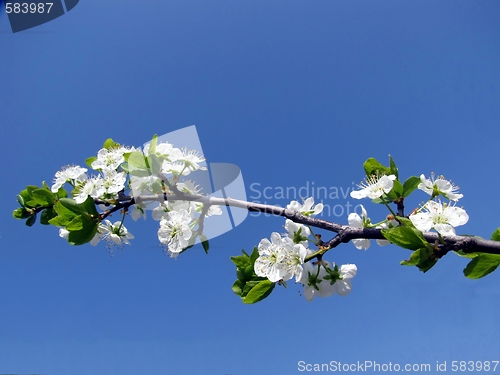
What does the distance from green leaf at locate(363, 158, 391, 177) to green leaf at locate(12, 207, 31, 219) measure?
249cm

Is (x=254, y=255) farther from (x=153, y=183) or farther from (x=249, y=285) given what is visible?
(x=153, y=183)

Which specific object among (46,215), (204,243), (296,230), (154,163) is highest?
(46,215)

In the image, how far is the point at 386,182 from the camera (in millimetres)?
1893

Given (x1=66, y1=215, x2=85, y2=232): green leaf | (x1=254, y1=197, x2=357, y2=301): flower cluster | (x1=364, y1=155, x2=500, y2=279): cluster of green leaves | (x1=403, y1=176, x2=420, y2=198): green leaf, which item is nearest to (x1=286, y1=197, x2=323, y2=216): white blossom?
(x1=254, y1=197, x2=357, y2=301): flower cluster

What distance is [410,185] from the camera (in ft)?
6.47

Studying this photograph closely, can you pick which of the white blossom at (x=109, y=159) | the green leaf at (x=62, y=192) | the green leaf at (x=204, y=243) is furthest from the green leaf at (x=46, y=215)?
the green leaf at (x=204, y=243)

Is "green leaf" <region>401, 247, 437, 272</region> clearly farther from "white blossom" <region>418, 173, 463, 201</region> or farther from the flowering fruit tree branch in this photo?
"white blossom" <region>418, 173, 463, 201</region>

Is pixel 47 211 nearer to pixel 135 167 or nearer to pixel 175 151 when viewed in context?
pixel 135 167

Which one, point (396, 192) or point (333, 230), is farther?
point (396, 192)

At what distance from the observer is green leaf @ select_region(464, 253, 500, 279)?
4.69 feet

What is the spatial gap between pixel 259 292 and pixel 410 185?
40.2 inches

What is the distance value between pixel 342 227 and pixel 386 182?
42 cm

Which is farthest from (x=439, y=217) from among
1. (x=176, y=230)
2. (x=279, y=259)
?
(x=176, y=230)

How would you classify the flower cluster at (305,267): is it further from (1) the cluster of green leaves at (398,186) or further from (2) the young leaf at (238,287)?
(1) the cluster of green leaves at (398,186)
